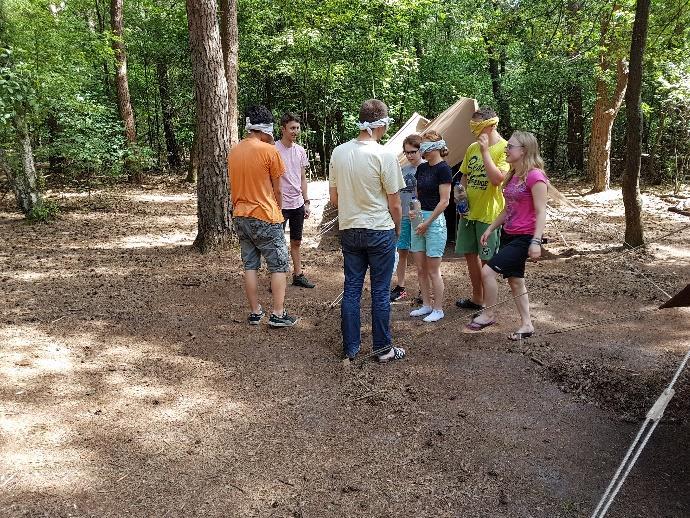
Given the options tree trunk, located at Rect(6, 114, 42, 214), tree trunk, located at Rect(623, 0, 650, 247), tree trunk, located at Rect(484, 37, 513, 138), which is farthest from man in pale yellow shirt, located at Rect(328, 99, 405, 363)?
tree trunk, located at Rect(484, 37, 513, 138)

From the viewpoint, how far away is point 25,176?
9055mm

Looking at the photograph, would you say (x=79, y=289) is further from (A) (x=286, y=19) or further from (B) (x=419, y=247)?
(A) (x=286, y=19)

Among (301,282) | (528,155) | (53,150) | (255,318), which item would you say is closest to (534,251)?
(528,155)

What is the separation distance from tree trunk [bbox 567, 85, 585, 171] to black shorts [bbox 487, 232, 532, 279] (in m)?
12.5

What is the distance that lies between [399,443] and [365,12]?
13375 mm

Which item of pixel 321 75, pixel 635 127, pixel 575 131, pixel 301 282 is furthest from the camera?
pixel 575 131

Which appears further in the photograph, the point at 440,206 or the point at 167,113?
the point at 167,113

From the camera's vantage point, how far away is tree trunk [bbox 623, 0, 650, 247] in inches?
242

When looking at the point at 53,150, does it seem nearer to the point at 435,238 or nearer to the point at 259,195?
the point at 259,195

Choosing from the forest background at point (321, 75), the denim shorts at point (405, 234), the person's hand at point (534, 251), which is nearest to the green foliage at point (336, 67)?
the forest background at point (321, 75)

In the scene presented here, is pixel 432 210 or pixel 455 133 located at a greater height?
pixel 455 133

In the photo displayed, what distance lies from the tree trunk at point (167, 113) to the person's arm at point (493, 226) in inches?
586

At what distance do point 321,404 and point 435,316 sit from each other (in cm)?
168

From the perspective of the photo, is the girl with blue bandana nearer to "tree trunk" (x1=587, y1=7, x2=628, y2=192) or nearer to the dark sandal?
the dark sandal
